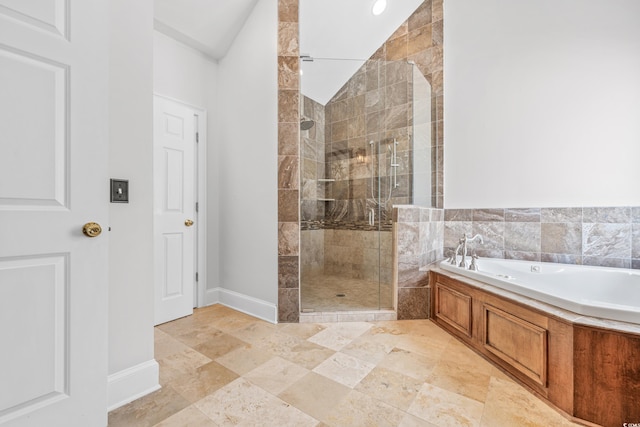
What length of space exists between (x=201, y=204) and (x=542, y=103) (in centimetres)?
347

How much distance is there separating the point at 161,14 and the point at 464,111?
3056 mm

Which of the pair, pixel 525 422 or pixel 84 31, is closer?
pixel 84 31

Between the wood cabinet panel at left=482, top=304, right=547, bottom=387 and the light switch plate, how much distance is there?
2.40 meters

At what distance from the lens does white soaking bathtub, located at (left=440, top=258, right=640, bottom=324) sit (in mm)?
1794

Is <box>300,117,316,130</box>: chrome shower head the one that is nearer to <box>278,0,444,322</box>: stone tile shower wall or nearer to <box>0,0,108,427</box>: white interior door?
<box>278,0,444,322</box>: stone tile shower wall

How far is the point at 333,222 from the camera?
3.51 metres

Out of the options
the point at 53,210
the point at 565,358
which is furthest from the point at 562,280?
the point at 53,210

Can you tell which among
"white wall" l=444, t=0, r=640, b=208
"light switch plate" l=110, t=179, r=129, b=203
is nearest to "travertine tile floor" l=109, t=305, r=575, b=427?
"light switch plate" l=110, t=179, r=129, b=203

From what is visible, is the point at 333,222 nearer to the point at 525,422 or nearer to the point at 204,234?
the point at 204,234

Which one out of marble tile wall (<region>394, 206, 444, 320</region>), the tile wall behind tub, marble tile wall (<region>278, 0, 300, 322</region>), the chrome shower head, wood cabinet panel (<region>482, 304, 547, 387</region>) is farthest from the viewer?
the chrome shower head

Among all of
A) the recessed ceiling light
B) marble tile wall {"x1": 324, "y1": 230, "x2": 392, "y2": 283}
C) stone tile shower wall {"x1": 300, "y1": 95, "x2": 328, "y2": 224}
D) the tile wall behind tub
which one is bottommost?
marble tile wall {"x1": 324, "y1": 230, "x2": 392, "y2": 283}

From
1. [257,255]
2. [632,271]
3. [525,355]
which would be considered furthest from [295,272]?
[632,271]

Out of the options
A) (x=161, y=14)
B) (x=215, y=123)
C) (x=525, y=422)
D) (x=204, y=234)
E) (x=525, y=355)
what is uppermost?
(x=161, y=14)

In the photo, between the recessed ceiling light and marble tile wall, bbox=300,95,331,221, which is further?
the recessed ceiling light
